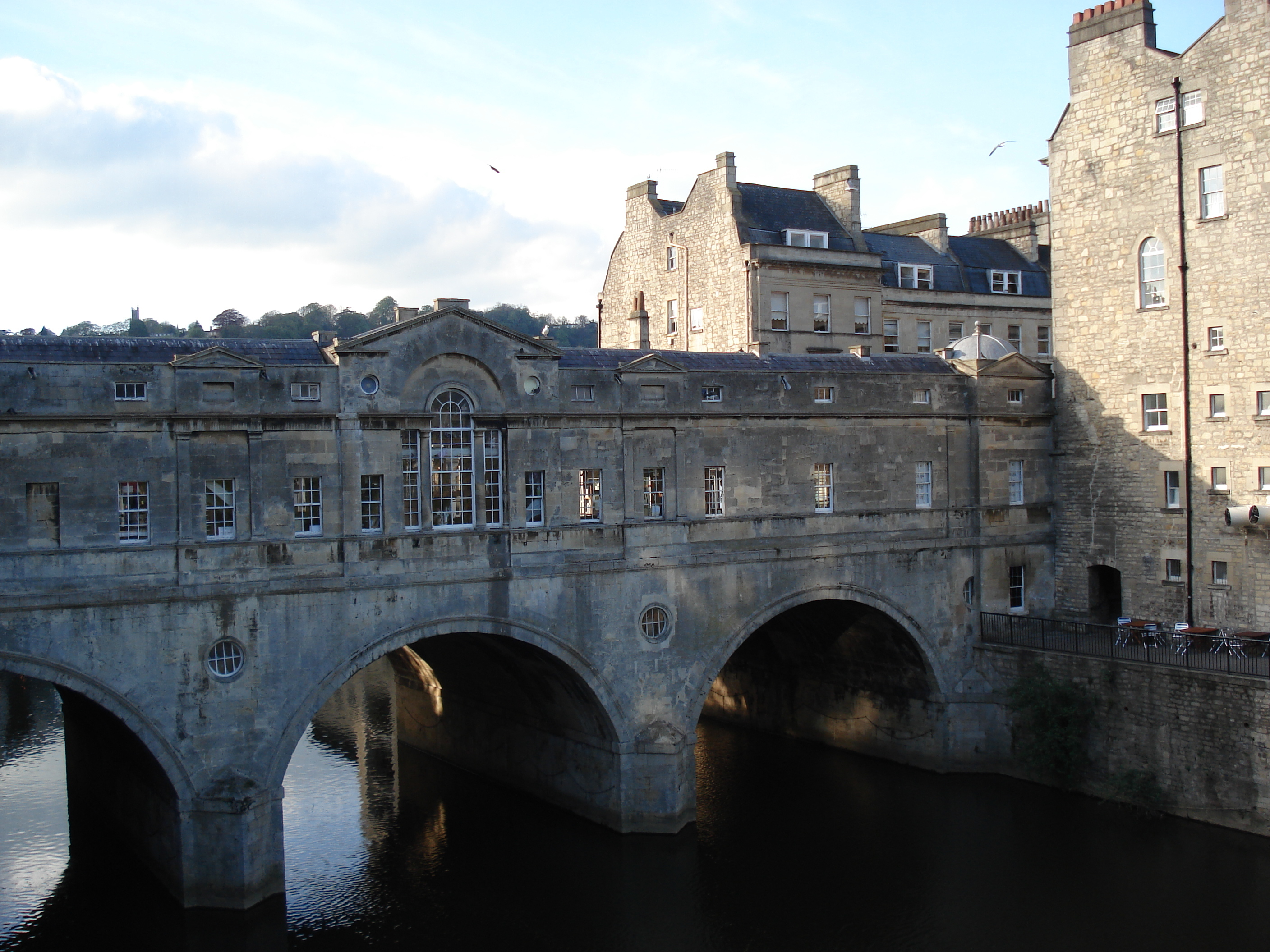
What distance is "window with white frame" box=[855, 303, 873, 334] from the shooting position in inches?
1702

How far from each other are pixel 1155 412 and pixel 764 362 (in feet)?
37.1

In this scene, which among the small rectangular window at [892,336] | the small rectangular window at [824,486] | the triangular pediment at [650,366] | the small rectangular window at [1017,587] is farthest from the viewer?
the small rectangular window at [892,336]

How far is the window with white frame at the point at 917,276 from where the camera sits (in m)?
46.0

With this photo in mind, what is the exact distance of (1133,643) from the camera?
103ft

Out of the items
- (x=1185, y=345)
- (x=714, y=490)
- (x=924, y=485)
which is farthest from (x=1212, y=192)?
(x=714, y=490)

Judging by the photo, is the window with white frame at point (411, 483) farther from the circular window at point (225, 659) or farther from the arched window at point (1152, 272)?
the arched window at point (1152, 272)

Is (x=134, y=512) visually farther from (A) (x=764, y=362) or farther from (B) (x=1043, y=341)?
(B) (x=1043, y=341)

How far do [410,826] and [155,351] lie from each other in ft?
43.4

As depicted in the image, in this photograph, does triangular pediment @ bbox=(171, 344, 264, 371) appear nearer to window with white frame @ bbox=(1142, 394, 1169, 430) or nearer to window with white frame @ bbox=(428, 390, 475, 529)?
window with white frame @ bbox=(428, 390, 475, 529)

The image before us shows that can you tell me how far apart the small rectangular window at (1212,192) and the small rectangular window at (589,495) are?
18.0m

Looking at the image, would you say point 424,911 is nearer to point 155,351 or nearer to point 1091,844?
point 155,351

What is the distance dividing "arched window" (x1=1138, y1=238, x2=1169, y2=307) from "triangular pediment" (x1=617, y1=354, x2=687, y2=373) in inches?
556

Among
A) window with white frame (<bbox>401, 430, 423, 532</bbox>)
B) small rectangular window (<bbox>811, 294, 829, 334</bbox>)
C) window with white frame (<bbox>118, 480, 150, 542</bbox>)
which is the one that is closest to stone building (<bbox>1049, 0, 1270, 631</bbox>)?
small rectangular window (<bbox>811, 294, 829, 334</bbox>)

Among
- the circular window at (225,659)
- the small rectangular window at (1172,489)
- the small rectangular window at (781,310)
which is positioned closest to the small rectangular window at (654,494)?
the circular window at (225,659)
